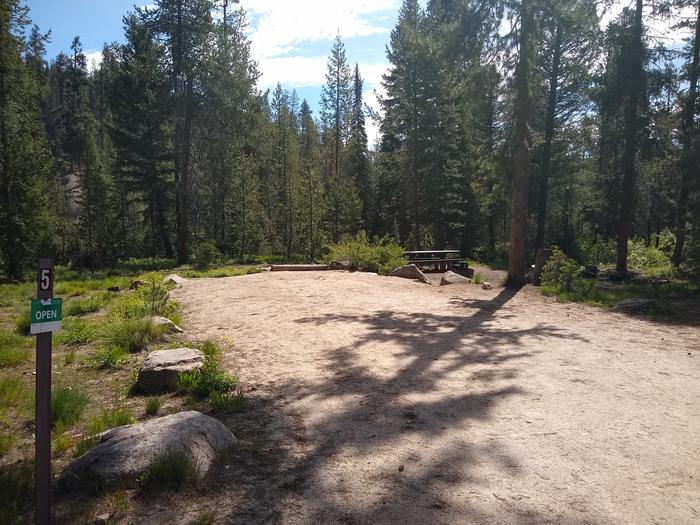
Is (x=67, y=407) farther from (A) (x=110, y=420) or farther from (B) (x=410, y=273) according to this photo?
(B) (x=410, y=273)

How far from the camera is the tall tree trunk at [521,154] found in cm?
1314

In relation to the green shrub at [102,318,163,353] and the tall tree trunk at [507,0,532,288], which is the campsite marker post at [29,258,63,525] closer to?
the green shrub at [102,318,163,353]

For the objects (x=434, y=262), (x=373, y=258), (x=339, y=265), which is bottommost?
(x=339, y=265)

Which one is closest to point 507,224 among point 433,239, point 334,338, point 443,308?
point 433,239

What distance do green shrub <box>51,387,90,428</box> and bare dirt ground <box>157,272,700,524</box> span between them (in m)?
1.70

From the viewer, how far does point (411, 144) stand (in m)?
28.1

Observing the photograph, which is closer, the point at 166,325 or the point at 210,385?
the point at 210,385

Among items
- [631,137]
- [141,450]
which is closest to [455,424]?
[141,450]

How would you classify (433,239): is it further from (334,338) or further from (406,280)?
(334,338)

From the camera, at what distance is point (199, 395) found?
5172 mm

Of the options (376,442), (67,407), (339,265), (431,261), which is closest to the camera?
(376,442)

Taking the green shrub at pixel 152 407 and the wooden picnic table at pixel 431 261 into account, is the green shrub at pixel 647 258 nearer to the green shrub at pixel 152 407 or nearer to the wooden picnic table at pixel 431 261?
the wooden picnic table at pixel 431 261

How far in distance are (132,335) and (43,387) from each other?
4816 mm

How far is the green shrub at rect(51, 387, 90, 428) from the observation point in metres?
4.56
